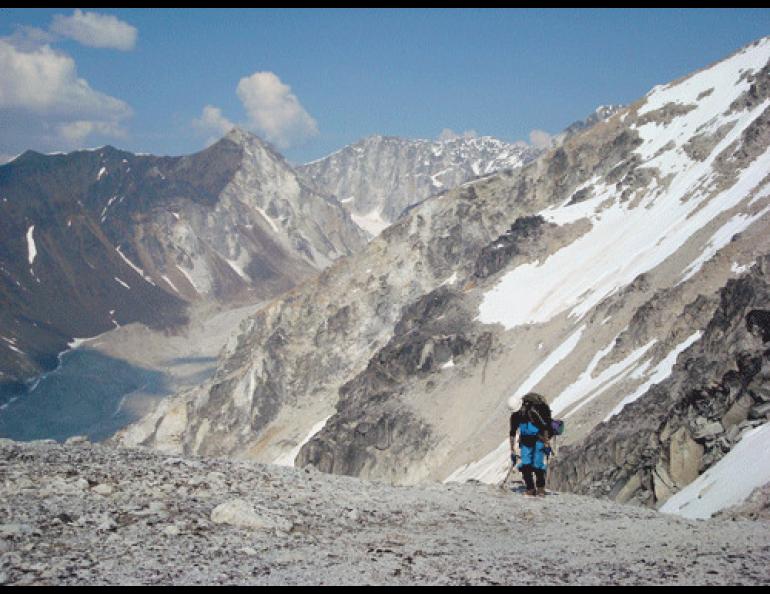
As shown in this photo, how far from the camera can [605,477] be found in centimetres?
2956

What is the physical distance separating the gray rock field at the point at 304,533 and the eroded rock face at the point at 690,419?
7487mm

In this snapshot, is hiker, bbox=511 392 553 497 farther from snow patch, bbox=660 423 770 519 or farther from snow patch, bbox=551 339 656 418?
snow patch, bbox=551 339 656 418

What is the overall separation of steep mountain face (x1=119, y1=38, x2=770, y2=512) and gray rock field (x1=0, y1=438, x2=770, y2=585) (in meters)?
14.5

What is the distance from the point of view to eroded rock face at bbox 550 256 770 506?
2203 cm

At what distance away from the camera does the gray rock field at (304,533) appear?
9.96 meters

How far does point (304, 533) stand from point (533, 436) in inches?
225

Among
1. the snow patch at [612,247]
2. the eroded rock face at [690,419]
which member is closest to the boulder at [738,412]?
the eroded rock face at [690,419]

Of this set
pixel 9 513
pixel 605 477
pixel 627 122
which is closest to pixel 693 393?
pixel 605 477

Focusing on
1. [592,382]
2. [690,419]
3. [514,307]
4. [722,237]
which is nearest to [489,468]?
[592,382]

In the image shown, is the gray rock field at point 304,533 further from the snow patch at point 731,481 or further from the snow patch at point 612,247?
the snow patch at point 612,247

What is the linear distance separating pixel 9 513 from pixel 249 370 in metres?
112

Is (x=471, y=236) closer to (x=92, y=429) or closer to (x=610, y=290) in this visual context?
(x=610, y=290)

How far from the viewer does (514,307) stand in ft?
256

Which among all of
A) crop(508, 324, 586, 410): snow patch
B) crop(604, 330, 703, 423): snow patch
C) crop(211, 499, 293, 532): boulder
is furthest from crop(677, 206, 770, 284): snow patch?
crop(211, 499, 293, 532): boulder
